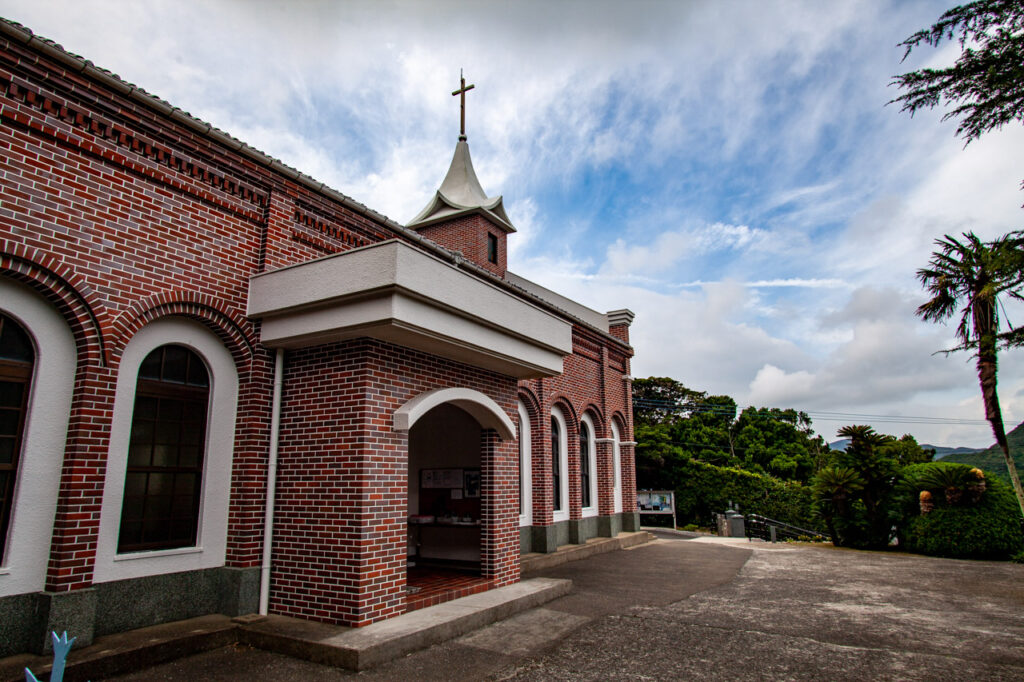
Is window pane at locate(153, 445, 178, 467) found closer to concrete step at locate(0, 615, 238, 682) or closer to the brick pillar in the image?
concrete step at locate(0, 615, 238, 682)

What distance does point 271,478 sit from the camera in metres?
6.91

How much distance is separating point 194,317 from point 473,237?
34.2 ft

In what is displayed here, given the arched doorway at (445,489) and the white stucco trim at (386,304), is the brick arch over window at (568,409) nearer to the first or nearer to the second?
the arched doorway at (445,489)

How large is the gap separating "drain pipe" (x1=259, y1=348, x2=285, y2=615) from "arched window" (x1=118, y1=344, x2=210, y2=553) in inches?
28.4

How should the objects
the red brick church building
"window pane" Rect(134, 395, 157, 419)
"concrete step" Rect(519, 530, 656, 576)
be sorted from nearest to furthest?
the red brick church building < "window pane" Rect(134, 395, 157, 419) < "concrete step" Rect(519, 530, 656, 576)

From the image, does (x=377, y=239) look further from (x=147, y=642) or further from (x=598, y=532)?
(x=598, y=532)

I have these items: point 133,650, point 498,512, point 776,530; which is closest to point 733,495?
point 776,530

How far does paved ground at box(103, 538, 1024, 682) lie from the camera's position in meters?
5.39

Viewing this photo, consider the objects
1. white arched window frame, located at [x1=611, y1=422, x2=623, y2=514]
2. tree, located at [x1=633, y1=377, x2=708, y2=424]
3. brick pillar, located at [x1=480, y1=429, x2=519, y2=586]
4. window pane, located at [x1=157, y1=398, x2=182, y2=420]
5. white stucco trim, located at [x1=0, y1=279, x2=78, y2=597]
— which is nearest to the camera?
white stucco trim, located at [x1=0, y1=279, x2=78, y2=597]

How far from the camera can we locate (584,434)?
15.1 m

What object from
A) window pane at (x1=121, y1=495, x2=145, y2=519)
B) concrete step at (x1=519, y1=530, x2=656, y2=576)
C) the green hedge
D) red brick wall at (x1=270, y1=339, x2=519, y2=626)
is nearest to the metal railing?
the green hedge

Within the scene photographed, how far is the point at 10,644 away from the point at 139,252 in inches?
147

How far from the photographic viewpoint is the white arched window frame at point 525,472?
40.2ft

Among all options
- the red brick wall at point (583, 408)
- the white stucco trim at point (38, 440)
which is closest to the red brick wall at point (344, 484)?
the white stucco trim at point (38, 440)
